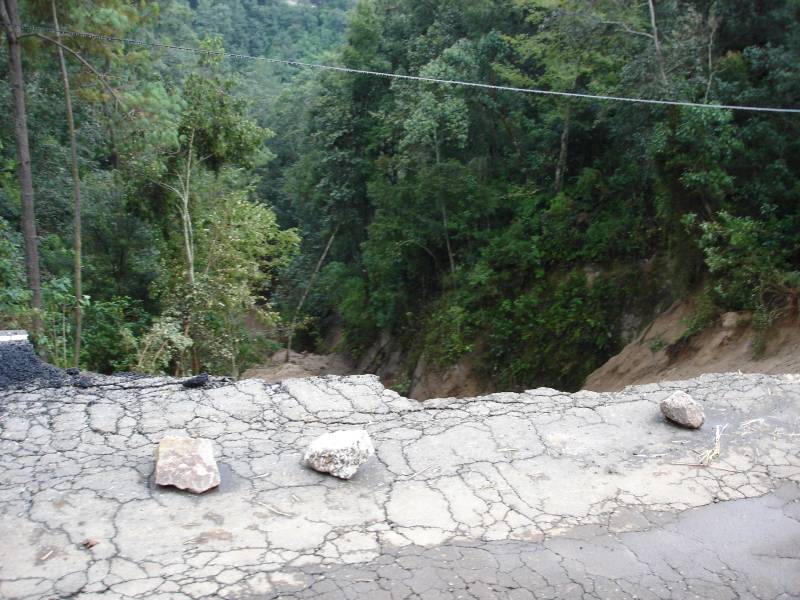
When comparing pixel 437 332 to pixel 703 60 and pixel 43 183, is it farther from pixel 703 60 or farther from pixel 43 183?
pixel 43 183

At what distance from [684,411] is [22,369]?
490 cm

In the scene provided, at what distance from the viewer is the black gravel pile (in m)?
5.24

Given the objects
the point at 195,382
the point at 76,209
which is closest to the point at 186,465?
the point at 195,382

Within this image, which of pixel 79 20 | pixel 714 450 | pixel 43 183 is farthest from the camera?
pixel 43 183

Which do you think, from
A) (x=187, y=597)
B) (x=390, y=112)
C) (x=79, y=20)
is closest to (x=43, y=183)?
(x=79, y=20)

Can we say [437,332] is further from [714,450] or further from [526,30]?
[714,450]

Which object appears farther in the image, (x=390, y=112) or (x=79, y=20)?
(x=390, y=112)

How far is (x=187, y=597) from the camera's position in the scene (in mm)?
3318

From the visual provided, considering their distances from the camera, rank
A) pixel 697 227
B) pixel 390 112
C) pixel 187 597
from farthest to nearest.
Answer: pixel 390 112, pixel 697 227, pixel 187 597

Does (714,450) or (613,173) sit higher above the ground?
(613,173)

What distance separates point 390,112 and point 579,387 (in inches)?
364

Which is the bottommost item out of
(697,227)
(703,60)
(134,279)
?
(134,279)

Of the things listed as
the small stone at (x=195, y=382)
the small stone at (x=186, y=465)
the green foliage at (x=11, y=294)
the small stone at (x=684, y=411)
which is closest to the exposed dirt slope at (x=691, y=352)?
the small stone at (x=684, y=411)

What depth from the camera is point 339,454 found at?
14.1 ft
